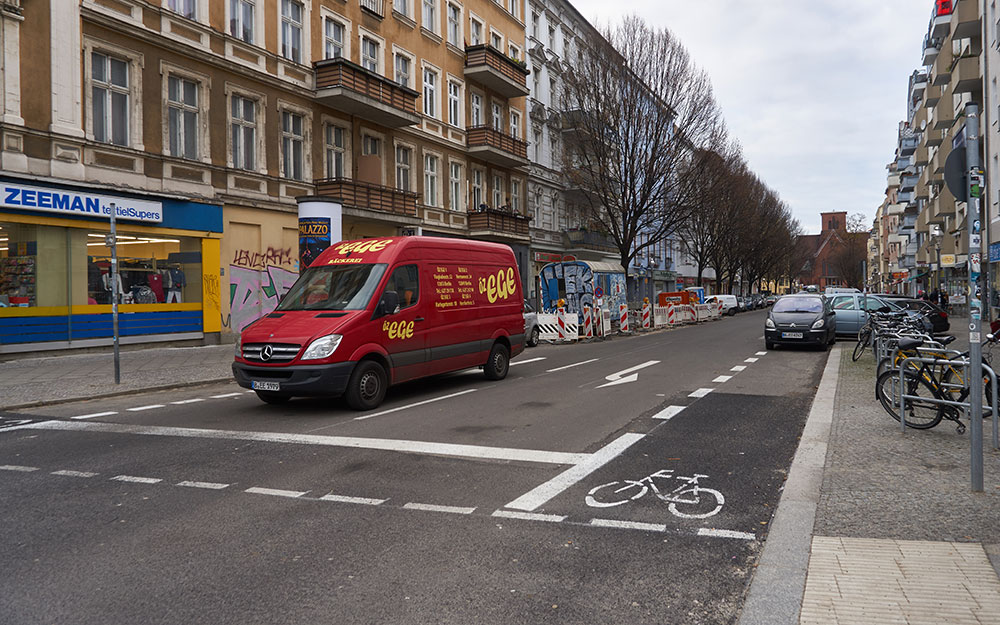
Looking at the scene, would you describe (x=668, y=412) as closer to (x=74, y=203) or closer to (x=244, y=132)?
(x=74, y=203)

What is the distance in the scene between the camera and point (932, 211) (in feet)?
169

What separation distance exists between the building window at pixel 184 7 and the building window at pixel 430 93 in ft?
37.4

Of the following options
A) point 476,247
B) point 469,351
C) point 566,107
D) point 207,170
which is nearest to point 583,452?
point 469,351

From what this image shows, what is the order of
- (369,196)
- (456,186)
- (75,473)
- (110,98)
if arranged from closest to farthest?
(75,473) → (110,98) → (369,196) → (456,186)

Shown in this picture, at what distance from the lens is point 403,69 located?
28.8 metres

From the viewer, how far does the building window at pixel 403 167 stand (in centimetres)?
2809

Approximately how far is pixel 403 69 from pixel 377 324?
21267mm

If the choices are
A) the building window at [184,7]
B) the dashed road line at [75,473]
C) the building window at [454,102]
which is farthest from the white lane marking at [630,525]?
the building window at [454,102]

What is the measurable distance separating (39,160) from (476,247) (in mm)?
10210

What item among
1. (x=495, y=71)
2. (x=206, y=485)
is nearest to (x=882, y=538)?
(x=206, y=485)

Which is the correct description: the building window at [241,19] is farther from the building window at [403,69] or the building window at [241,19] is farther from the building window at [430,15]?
the building window at [430,15]

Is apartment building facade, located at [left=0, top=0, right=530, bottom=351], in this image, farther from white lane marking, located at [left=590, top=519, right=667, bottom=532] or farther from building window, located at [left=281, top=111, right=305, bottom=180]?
white lane marking, located at [left=590, top=519, right=667, bottom=532]

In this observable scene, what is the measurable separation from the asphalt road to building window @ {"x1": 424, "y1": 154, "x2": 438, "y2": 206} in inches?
817

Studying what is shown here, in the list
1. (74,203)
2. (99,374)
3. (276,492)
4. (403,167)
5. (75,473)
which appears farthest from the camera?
(403,167)
